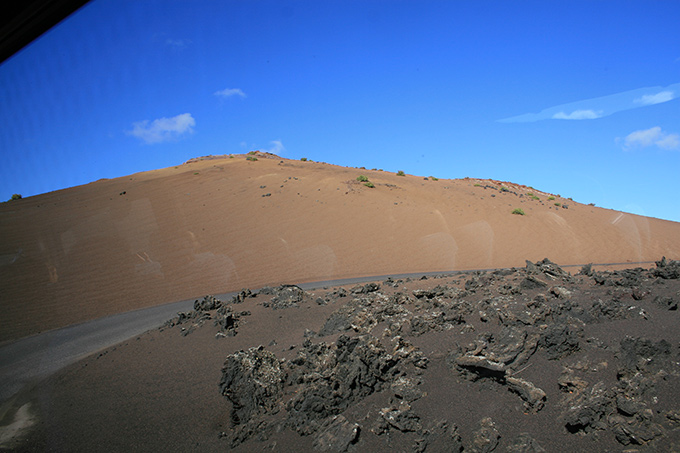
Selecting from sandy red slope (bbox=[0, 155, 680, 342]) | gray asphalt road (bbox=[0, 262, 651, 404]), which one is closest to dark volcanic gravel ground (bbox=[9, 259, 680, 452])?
gray asphalt road (bbox=[0, 262, 651, 404])

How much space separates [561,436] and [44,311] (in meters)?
14.3

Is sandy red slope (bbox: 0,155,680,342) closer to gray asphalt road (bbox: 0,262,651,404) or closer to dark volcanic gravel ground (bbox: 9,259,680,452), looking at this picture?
gray asphalt road (bbox: 0,262,651,404)

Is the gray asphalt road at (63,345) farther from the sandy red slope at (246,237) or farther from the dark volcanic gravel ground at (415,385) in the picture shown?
the sandy red slope at (246,237)

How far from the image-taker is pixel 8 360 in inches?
310

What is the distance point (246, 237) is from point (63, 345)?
12.3 metres

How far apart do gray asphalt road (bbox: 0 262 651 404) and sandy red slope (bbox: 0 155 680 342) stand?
126cm

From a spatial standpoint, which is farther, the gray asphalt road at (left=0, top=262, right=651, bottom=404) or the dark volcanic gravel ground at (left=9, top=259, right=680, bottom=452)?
the gray asphalt road at (left=0, top=262, right=651, bottom=404)

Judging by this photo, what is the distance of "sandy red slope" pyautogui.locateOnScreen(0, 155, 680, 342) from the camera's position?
1445 cm

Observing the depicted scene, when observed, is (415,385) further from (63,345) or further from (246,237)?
(246,237)

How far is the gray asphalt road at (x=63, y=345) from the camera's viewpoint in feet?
22.5

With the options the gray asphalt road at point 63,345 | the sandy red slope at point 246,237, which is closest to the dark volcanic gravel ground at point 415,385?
the gray asphalt road at point 63,345

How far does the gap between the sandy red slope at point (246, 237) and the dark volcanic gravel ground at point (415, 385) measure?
7708 mm

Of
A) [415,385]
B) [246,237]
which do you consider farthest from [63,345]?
[246,237]

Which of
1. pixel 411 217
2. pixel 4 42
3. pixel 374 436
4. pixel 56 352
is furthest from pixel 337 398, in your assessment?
pixel 411 217
